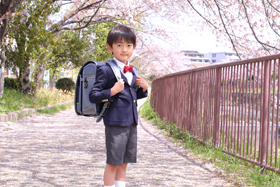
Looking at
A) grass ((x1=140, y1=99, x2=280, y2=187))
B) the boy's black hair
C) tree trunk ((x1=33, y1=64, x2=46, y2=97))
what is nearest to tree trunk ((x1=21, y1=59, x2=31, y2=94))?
tree trunk ((x1=33, y1=64, x2=46, y2=97))

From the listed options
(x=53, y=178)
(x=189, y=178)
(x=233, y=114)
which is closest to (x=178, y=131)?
(x=233, y=114)

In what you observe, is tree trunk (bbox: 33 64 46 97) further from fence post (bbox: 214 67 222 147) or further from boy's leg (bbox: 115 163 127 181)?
boy's leg (bbox: 115 163 127 181)

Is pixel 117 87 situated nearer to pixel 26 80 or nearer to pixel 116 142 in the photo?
pixel 116 142

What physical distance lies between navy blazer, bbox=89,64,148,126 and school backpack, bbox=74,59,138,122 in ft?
0.14

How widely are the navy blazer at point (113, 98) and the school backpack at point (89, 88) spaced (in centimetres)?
4

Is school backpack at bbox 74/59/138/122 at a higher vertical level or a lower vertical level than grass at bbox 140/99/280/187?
higher

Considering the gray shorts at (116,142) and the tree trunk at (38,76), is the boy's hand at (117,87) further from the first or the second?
the tree trunk at (38,76)

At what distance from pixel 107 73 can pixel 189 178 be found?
1.90m

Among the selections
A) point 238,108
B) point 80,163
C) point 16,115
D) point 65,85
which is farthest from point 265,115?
point 65,85

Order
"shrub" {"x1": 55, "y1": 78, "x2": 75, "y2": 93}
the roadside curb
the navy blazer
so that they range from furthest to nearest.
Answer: "shrub" {"x1": 55, "y1": 78, "x2": 75, "y2": 93}, the roadside curb, the navy blazer

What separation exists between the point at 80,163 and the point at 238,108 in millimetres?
2263

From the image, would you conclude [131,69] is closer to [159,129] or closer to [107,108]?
[107,108]

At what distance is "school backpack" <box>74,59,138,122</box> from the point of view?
2.35 meters

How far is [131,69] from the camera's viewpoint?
233 cm
